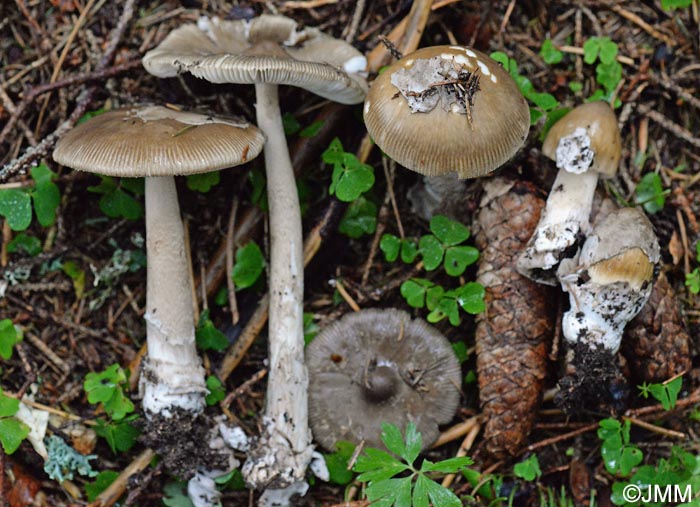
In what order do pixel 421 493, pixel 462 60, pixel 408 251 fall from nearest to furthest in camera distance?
pixel 421 493
pixel 462 60
pixel 408 251

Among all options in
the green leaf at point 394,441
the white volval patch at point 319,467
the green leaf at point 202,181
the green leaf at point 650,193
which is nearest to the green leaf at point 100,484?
the white volval patch at point 319,467

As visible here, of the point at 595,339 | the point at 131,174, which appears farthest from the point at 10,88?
the point at 595,339

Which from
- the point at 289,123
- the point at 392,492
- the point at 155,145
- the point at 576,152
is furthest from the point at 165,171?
the point at 576,152

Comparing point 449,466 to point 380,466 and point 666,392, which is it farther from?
point 666,392

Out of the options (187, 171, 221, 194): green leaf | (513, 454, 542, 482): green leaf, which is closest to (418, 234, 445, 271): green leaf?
(513, 454, 542, 482): green leaf

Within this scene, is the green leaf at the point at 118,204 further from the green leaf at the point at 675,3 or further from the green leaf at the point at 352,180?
the green leaf at the point at 675,3

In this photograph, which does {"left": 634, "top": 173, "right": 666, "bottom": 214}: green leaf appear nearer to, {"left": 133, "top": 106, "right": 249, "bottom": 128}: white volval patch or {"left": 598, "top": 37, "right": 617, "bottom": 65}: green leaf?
{"left": 598, "top": 37, "right": 617, "bottom": 65}: green leaf
